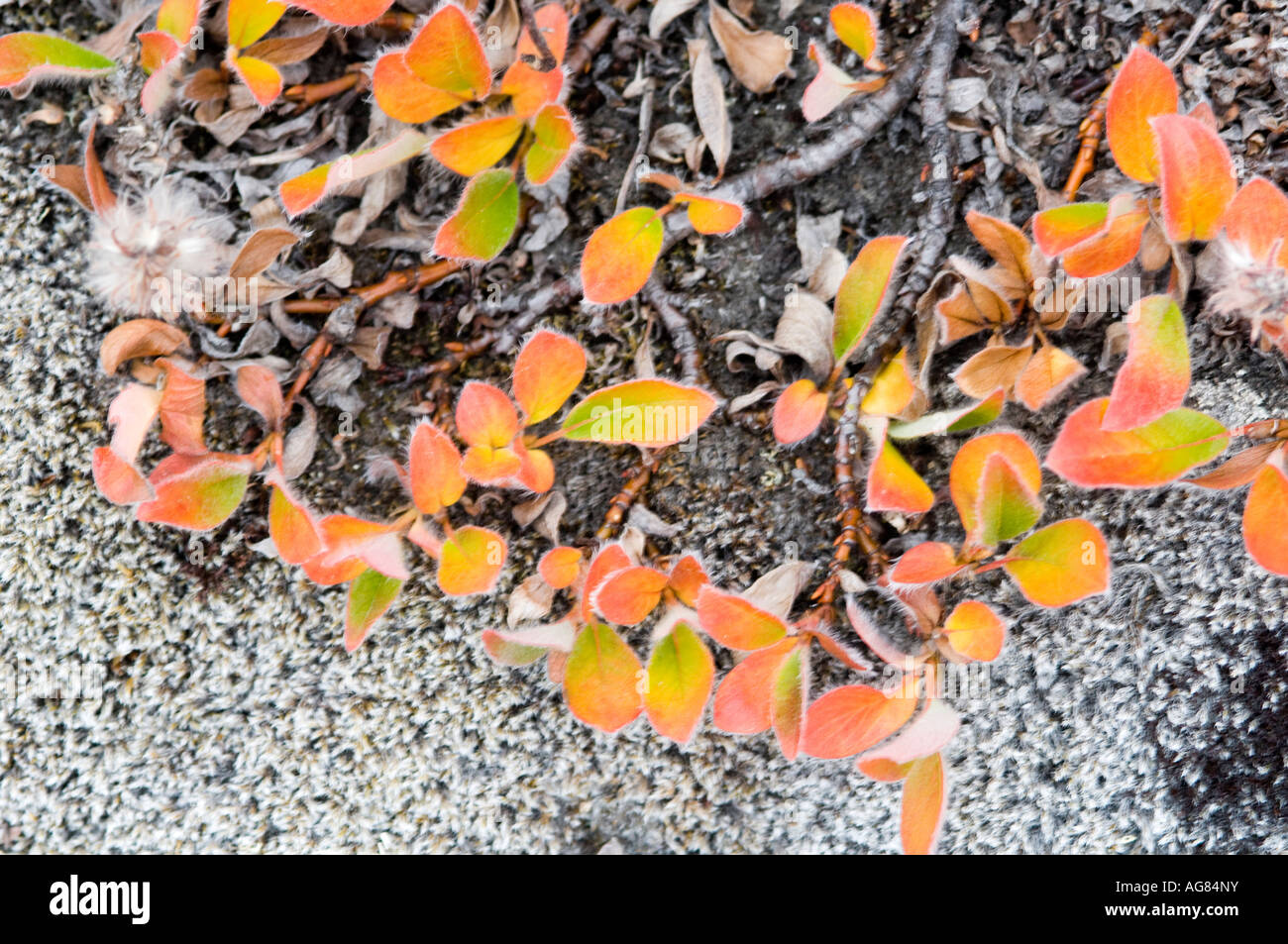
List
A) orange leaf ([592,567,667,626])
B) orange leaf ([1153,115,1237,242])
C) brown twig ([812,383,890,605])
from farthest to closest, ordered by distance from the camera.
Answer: brown twig ([812,383,890,605]), orange leaf ([592,567,667,626]), orange leaf ([1153,115,1237,242])

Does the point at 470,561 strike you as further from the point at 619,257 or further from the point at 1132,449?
the point at 1132,449

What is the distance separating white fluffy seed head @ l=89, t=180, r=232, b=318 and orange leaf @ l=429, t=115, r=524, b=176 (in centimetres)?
33

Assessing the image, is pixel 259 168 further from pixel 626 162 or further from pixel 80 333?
pixel 626 162

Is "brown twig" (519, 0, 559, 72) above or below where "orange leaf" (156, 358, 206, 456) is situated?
above

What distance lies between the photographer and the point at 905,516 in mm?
1239


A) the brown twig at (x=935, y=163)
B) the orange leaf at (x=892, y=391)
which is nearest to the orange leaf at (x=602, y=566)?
the orange leaf at (x=892, y=391)

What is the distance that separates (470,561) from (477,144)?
486 mm

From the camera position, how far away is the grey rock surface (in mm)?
1246

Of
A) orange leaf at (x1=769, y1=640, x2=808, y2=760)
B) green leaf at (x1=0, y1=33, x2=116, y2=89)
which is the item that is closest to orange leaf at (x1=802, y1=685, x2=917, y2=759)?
orange leaf at (x1=769, y1=640, x2=808, y2=760)

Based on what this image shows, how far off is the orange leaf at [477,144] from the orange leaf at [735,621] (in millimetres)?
564

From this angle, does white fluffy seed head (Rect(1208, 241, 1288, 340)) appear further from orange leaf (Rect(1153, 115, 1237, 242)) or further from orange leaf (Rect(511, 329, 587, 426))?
orange leaf (Rect(511, 329, 587, 426))

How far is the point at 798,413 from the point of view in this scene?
1185 millimetres

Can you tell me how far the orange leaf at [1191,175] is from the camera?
1.01 m

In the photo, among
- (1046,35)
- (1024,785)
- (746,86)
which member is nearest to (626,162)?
(746,86)
